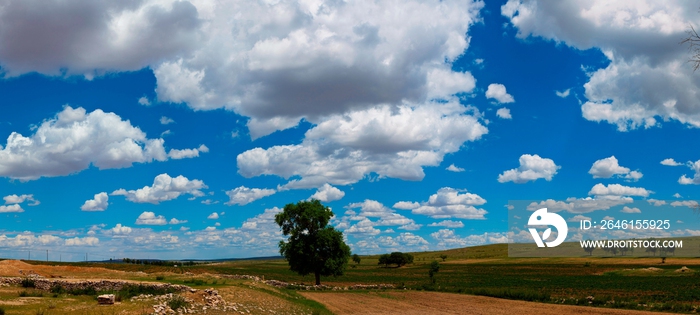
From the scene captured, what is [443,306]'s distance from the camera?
46.8 m

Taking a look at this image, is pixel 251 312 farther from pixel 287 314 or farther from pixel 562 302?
pixel 562 302

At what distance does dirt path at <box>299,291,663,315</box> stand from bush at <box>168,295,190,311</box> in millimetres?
13920

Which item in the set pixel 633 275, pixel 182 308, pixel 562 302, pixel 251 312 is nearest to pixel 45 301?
pixel 182 308

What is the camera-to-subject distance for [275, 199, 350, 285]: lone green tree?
65812 millimetres

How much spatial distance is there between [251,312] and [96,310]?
366 inches

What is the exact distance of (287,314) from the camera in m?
33.5

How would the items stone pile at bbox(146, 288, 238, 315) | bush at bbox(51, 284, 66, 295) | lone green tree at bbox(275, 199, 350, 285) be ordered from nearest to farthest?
stone pile at bbox(146, 288, 238, 315) → bush at bbox(51, 284, 66, 295) → lone green tree at bbox(275, 199, 350, 285)

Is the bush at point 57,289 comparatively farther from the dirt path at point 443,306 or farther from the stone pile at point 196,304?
the dirt path at point 443,306

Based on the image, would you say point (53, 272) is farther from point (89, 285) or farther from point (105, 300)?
point (105, 300)

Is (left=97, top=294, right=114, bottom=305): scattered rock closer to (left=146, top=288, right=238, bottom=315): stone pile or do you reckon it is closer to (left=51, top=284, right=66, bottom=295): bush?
(left=146, top=288, right=238, bottom=315): stone pile

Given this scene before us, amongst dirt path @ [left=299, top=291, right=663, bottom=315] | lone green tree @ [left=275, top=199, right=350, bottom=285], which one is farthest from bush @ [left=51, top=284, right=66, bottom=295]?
lone green tree @ [left=275, top=199, right=350, bottom=285]

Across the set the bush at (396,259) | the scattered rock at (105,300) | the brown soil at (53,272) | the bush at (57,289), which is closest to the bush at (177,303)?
the scattered rock at (105,300)

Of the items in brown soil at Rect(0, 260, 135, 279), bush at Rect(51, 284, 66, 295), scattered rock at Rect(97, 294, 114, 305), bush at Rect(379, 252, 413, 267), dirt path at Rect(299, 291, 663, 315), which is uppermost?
scattered rock at Rect(97, 294, 114, 305)

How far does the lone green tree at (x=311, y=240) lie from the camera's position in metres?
65.8
